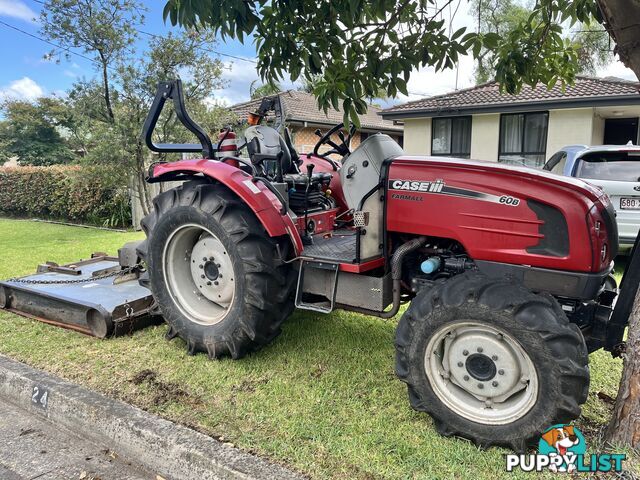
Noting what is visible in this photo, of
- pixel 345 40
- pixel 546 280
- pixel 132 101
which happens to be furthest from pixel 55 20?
pixel 546 280

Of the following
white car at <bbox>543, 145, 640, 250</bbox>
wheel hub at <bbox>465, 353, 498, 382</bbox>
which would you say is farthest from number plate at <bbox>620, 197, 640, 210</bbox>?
wheel hub at <bbox>465, 353, 498, 382</bbox>

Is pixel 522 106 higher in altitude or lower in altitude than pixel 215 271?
higher

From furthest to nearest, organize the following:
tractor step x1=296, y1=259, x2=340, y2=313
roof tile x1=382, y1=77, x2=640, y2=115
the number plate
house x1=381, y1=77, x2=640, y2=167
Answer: house x1=381, y1=77, x2=640, y2=167
roof tile x1=382, y1=77, x2=640, y2=115
the number plate
tractor step x1=296, y1=259, x2=340, y2=313

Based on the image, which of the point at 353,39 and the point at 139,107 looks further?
the point at 139,107

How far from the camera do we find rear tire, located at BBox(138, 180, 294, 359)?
357 cm

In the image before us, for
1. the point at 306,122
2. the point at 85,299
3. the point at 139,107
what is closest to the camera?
the point at 85,299

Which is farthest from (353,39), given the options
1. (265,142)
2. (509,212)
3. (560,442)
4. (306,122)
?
(306,122)

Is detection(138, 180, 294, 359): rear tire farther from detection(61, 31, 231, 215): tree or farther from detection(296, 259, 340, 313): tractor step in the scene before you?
detection(61, 31, 231, 215): tree

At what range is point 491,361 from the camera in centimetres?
269

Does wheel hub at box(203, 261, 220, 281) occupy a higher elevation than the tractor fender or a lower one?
lower

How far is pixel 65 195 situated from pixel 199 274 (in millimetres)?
12122

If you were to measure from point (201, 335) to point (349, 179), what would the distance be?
1692mm

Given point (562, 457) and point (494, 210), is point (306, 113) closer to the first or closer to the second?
point (494, 210)

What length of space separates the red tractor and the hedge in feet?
23.3
